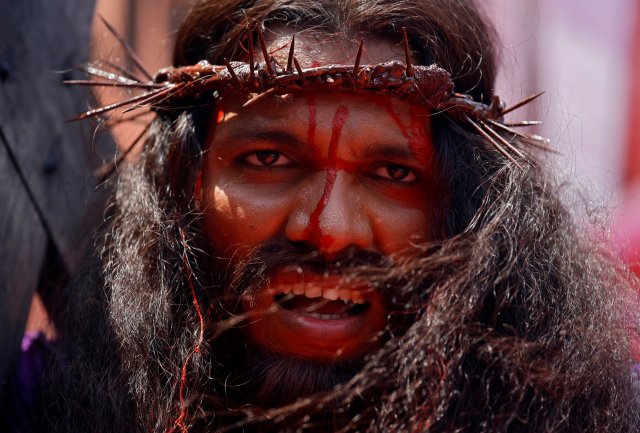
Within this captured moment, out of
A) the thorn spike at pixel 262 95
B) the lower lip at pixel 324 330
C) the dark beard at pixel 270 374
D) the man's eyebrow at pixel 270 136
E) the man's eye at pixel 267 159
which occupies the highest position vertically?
the thorn spike at pixel 262 95

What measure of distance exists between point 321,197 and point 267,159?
7.6 inches

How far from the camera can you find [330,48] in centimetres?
186

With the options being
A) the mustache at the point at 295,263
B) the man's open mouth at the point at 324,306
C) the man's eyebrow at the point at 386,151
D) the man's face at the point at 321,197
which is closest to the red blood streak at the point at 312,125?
the man's face at the point at 321,197

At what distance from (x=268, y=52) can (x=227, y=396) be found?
810 mm

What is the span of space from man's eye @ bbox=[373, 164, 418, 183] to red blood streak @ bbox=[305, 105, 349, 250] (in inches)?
4.7

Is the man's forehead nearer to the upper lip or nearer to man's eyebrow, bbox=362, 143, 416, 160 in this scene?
man's eyebrow, bbox=362, 143, 416, 160

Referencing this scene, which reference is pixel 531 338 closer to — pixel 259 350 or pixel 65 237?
pixel 259 350

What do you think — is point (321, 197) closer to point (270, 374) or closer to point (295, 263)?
point (295, 263)

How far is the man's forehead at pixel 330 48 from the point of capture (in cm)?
184

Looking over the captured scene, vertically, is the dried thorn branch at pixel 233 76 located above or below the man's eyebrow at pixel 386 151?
above

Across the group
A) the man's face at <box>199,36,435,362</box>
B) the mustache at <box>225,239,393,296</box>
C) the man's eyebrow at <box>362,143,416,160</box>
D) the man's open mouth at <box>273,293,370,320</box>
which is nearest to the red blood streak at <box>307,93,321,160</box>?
the man's face at <box>199,36,435,362</box>

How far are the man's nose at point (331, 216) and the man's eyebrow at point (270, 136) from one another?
0.31 ft

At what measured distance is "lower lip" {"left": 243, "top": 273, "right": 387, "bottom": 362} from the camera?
1.76 m

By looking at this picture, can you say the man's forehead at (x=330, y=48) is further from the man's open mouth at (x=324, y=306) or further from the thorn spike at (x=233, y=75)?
the man's open mouth at (x=324, y=306)
